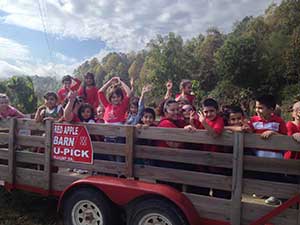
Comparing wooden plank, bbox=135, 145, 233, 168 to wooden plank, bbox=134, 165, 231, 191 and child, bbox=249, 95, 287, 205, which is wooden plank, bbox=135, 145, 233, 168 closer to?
wooden plank, bbox=134, 165, 231, 191

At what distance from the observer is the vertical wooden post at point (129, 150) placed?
11.6 feet

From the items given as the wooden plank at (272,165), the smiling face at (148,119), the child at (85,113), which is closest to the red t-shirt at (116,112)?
the child at (85,113)

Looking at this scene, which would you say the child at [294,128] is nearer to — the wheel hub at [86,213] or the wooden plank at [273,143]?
the wooden plank at [273,143]

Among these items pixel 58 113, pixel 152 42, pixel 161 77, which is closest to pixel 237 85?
pixel 161 77

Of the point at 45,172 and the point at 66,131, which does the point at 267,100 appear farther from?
the point at 45,172

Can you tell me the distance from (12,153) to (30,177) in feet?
1.42

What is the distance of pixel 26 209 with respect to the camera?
4.78 m

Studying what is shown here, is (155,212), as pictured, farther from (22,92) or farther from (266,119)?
(22,92)

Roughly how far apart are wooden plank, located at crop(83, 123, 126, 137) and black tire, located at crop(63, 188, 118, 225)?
0.67m

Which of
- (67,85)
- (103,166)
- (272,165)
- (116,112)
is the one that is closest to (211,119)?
(272,165)

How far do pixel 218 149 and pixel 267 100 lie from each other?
810 millimetres

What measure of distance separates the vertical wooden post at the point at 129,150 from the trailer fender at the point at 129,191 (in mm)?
106

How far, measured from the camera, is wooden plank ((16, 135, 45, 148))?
13.5 ft

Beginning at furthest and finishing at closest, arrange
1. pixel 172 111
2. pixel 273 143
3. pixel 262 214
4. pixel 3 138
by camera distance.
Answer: pixel 3 138, pixel 172 111, pixel 262 214, pixel 273 143
